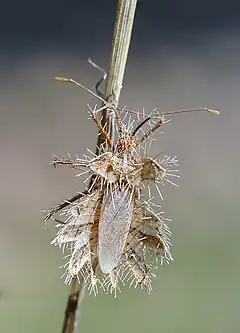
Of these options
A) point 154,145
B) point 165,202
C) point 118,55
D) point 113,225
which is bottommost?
point 113,225

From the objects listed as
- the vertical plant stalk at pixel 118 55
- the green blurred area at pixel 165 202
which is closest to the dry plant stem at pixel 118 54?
the vertical plant stalk at pixel 118 55

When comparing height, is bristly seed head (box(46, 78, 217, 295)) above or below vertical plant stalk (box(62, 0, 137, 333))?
below

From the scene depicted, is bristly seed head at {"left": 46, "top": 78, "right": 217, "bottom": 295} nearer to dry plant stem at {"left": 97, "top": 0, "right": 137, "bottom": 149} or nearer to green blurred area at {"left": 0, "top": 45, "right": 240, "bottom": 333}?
dry plant stem at {"left": 97, "top": 0, "right": 137, "bottom": 149}

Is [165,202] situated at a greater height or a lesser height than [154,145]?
lesser

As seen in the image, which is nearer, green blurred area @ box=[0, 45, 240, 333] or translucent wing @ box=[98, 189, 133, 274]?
translucent wing @ box=[98, 189, 133, 274]

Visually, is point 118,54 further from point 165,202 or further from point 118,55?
point 165,202

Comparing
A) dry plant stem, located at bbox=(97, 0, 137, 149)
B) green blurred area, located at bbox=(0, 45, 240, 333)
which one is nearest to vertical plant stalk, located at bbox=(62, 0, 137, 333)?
dry plant stem, located at bbox=(97, 0, 137, 149)

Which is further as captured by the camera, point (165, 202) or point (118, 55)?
point (165, 202)

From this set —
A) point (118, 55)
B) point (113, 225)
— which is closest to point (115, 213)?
point (113, 225)
